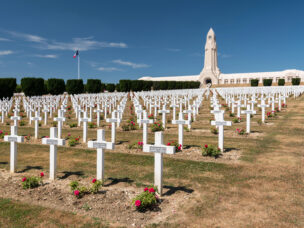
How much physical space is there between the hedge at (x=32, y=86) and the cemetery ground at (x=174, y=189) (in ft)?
91.2

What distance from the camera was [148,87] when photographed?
52812 mm

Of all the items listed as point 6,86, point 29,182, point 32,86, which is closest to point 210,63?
point 32,86

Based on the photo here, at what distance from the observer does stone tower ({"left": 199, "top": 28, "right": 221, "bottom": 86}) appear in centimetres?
8856

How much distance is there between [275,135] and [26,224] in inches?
380

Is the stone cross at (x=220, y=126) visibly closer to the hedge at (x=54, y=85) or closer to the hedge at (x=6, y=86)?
the hedge at (x=6, y=86)

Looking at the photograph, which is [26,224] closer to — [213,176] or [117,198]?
[117,198]

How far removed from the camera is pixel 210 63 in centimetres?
8994

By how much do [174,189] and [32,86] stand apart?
111ft

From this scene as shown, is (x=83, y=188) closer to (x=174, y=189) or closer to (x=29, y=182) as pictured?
(x=29, y=182)

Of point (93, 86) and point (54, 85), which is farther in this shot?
point (93, 86)

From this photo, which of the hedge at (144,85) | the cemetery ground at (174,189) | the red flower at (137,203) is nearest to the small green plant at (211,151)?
the cemetery ground at (174,189)

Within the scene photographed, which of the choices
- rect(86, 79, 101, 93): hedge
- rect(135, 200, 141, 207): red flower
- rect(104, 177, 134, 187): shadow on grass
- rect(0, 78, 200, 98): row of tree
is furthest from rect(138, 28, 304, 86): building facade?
rect(135, 200, 141, 207): red flower

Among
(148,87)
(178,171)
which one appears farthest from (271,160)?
(148,87)

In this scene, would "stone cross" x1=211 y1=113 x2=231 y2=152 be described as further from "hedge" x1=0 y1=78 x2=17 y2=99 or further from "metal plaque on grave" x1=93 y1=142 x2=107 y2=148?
"hedge" x1=0 y1=78 x2=17 y2=99
